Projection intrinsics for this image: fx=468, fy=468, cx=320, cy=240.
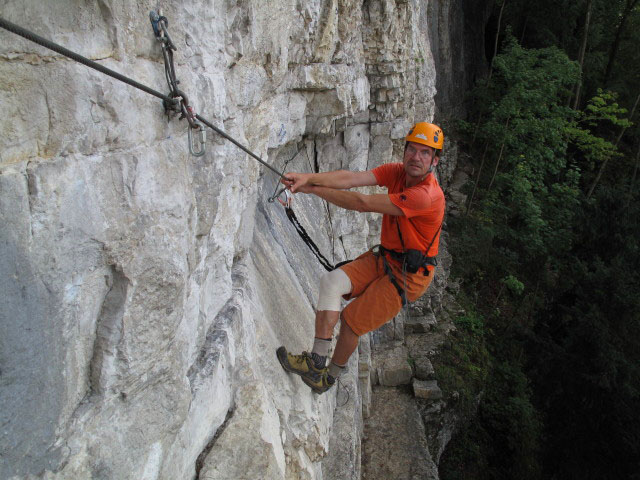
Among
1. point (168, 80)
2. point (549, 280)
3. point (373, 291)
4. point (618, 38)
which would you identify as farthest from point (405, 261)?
point (618, 38)

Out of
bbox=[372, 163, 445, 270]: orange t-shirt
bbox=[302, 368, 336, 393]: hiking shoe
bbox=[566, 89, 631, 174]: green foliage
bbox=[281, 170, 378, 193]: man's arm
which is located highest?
bbox=[281, 170, 378, 193]: man's arm

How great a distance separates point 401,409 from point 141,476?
22.4 feet

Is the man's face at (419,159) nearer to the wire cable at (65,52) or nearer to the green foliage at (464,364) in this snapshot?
the wire cable at (65,52)

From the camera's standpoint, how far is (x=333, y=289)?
3.70 m

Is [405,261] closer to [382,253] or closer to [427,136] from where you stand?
[382,253]

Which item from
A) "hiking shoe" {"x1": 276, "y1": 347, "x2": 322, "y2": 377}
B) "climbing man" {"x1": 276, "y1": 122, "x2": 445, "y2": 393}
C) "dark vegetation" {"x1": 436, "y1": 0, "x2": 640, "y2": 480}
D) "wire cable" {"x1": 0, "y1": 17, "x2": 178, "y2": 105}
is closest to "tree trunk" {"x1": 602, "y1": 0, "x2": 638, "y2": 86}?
"dark vegetation" {"x1": 436, "y1": 0, "x2": 640, "y2": 480}

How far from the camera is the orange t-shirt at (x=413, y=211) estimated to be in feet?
11.1

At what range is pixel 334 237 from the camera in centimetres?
675

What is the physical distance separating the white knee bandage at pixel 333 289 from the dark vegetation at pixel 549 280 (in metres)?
6.82

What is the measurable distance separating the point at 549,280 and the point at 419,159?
11992 mm

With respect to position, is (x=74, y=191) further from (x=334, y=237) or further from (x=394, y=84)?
(x=394, y=84)

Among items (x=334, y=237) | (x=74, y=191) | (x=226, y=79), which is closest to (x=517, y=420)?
(x=334, y=237)

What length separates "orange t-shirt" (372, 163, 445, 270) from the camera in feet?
11.1

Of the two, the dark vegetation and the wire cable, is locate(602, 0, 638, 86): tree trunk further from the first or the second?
the wire cable
